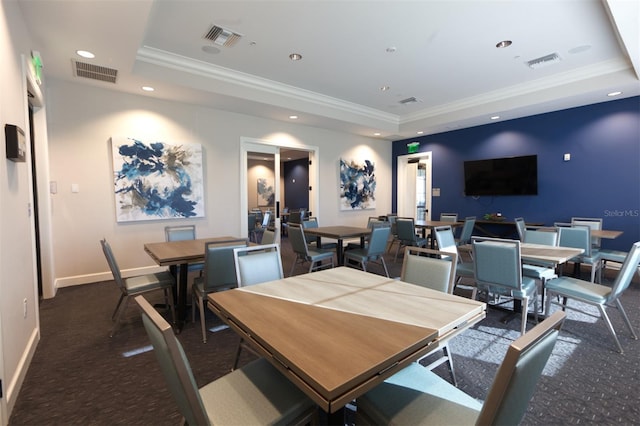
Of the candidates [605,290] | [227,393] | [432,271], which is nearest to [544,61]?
[605,290]

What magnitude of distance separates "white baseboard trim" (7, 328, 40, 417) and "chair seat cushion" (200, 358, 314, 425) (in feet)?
4.88

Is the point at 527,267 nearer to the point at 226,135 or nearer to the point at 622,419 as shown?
the point at 622,419

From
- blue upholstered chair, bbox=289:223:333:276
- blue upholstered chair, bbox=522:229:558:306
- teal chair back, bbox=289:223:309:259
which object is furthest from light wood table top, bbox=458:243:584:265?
teal chair back, bbox=289:223:309:259

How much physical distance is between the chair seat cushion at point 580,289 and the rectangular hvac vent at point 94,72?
5405 millimetres

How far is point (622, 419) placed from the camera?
1734mm

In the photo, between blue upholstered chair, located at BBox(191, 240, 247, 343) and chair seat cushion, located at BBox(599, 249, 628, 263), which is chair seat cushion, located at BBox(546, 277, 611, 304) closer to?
chair seat cushion, located at BBox(599, 249, 628, 263)

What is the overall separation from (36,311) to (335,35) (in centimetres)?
409

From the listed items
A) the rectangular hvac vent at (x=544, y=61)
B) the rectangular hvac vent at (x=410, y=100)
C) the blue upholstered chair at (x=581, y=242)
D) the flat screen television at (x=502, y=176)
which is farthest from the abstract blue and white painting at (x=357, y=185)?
the blue upholstered chair at (x=581, y=242)

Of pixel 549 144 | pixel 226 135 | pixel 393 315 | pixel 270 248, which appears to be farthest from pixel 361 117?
pixel 393 315

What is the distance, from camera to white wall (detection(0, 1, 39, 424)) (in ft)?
6.02

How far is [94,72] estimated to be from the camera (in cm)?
375

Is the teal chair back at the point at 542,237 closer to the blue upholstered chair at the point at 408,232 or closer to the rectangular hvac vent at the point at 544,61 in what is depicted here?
the blue upholstered chair at the point at 408,232

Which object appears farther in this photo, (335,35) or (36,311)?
(335,35)

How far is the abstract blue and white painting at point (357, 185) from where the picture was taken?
7258mm
